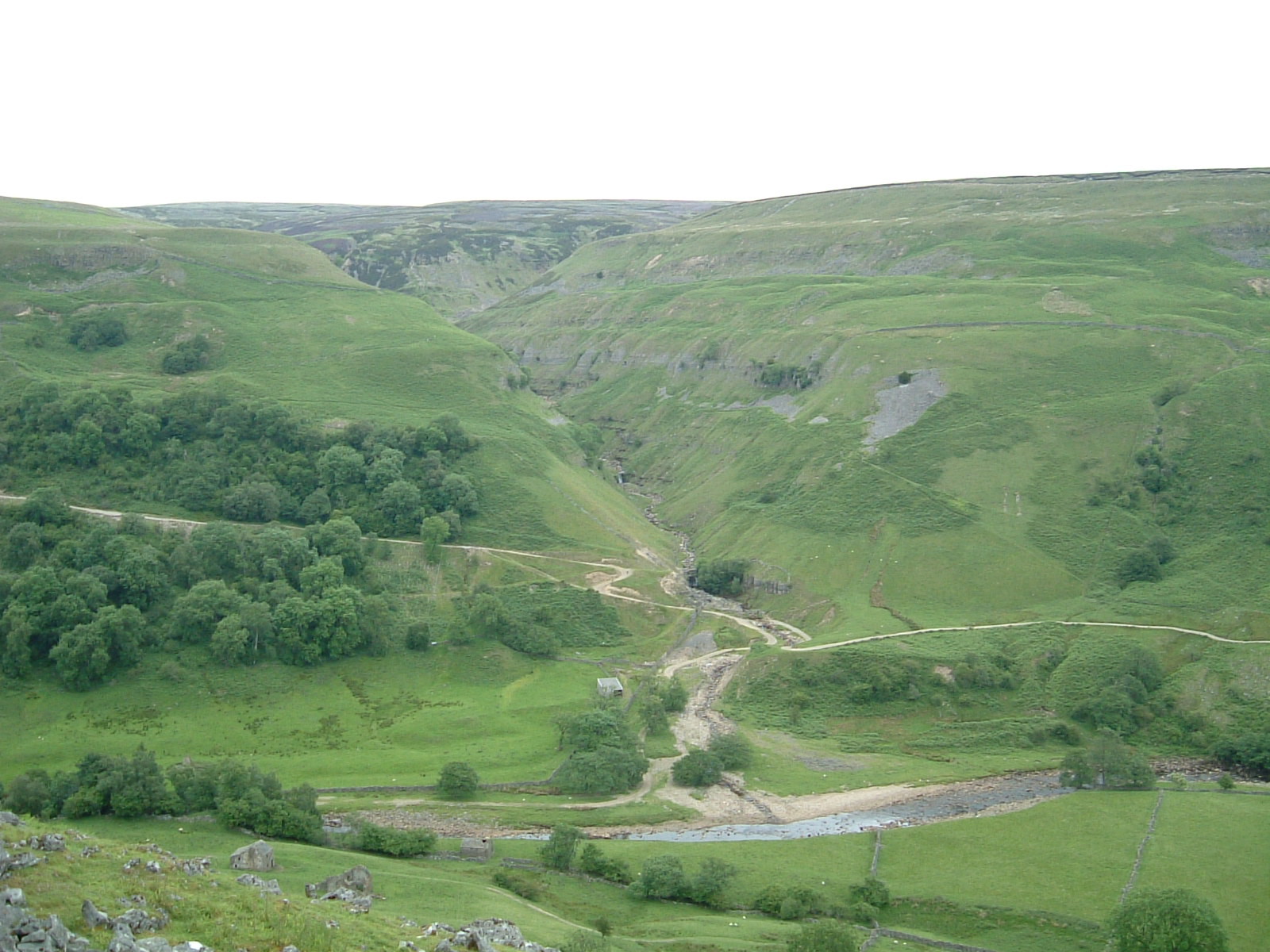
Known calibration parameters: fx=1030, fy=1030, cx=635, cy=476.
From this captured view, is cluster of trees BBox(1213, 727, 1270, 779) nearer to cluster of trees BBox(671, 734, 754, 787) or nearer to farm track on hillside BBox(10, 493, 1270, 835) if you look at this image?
farm track on hillside BBox(10, 493, 1270, 835)

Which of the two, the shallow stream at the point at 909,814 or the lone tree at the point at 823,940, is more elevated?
the lone tree at the point at 823,940

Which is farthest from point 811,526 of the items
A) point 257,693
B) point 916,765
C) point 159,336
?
point 159,336

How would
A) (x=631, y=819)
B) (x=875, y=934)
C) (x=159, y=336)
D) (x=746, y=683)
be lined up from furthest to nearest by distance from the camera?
(x=159, y=336)
(x=746, y=683)
(x=631, y=819)
(x=875, y=934)

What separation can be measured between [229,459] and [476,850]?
2739 inches

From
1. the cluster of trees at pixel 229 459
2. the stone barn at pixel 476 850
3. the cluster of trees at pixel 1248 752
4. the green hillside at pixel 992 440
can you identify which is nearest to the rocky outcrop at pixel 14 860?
the stone barn at pixel 476 850

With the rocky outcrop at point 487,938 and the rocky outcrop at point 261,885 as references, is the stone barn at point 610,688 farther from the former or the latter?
the rocky outcrop at point 261,885

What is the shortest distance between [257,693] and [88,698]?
1385 centimetres

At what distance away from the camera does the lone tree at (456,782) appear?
79.5m

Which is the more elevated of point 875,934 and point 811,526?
point 811,526

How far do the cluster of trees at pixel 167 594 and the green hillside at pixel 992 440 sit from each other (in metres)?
46.4

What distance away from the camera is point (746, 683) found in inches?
3905

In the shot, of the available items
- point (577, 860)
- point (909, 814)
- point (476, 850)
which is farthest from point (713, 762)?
point (476, 850)

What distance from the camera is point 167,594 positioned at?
329 feet

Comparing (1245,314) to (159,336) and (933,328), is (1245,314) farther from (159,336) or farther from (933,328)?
(159,336)
